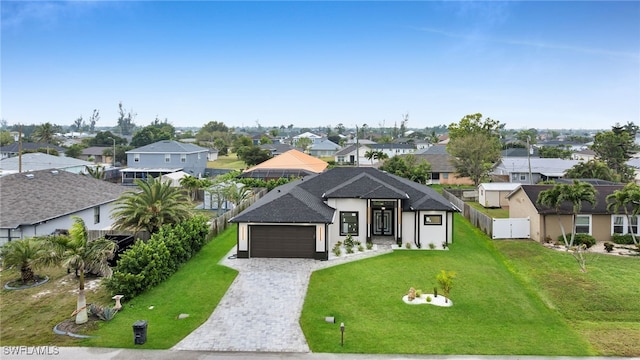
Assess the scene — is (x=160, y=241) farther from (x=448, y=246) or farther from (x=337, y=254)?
(x=448, y=246)

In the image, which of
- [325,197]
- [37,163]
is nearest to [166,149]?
[37,163]

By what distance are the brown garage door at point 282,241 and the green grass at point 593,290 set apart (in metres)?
10.9

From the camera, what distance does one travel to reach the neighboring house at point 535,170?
5469 cm

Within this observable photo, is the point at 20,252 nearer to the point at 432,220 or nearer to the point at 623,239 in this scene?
the point at 432,220

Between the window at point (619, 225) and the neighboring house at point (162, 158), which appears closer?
the window at point (619, 225)

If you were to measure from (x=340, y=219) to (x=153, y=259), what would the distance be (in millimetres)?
11667

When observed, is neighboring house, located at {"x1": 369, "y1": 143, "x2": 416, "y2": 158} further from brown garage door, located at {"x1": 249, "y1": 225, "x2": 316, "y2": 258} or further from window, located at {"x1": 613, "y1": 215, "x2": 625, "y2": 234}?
→ brown garage door, located at {"x1": 249, "y1": 225, "x2": 316, "y2": 258}

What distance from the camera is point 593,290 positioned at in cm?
1981

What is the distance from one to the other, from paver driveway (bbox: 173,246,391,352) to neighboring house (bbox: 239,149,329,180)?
3264 cm

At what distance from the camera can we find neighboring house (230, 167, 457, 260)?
2453cm

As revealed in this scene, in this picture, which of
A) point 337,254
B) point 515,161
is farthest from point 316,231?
point 515,161

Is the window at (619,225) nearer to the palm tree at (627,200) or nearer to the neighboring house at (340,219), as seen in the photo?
the palm tree at (627,200)

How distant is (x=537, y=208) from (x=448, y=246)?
6786mm

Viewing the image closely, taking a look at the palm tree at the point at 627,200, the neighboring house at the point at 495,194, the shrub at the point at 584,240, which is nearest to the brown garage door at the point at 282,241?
the shrub at the point at 584,240
